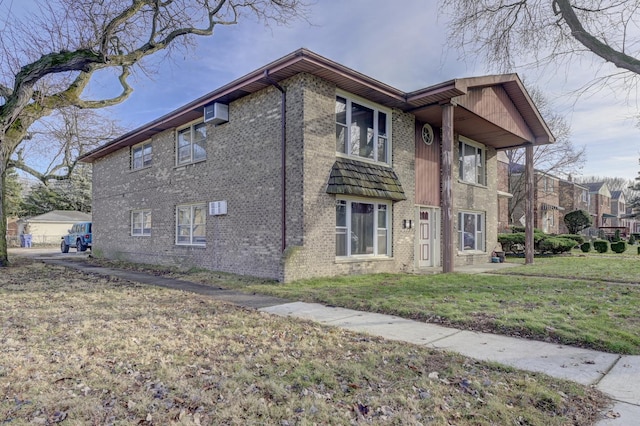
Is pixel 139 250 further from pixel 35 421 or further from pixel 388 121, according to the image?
pixel 35 421

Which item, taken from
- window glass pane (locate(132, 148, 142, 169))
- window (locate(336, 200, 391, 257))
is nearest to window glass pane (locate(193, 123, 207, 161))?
window glass pane (locate(132, 148, 142, 169))

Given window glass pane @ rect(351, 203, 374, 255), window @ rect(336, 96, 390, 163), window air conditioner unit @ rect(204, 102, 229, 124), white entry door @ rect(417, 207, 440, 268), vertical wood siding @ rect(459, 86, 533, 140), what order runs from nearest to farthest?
window @ rect(336, 96, 390, 163) < window glass pane @ rect(351, 203, 374, 255) < window air conditioner unit @ rect(204, 102, 229, 124) < vertical wood siding @ rect(459, 86, 533, 140) < white entry door @ rect(417, 207, 440, 268)

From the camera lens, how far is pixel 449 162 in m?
11.5

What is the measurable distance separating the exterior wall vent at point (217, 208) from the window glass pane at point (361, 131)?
4.24m

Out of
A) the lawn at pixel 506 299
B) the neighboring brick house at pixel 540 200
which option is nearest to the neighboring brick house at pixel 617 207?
the neighboring brick house at pixel 540 200

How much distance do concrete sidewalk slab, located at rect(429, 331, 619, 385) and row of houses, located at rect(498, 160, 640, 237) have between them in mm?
18933

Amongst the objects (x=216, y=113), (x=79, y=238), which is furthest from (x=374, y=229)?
(x=79, y=238)

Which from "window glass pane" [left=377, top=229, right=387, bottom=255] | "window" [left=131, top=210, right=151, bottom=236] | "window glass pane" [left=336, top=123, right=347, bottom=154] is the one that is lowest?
"window glass pane" [left=377, top=229, right=387, bottom=255]

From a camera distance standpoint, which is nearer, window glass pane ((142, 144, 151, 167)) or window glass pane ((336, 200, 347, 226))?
window glass pane ((336, 200, 347, 226))

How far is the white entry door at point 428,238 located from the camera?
553 inches

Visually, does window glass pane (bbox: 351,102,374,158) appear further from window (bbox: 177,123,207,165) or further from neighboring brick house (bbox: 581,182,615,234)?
neighboring brick house (bbox: 581,182,615,234)

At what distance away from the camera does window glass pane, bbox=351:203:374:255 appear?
36.9 ft

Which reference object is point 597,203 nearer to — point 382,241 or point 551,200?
point 551,200

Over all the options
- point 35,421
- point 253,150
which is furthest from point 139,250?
point 35,421
